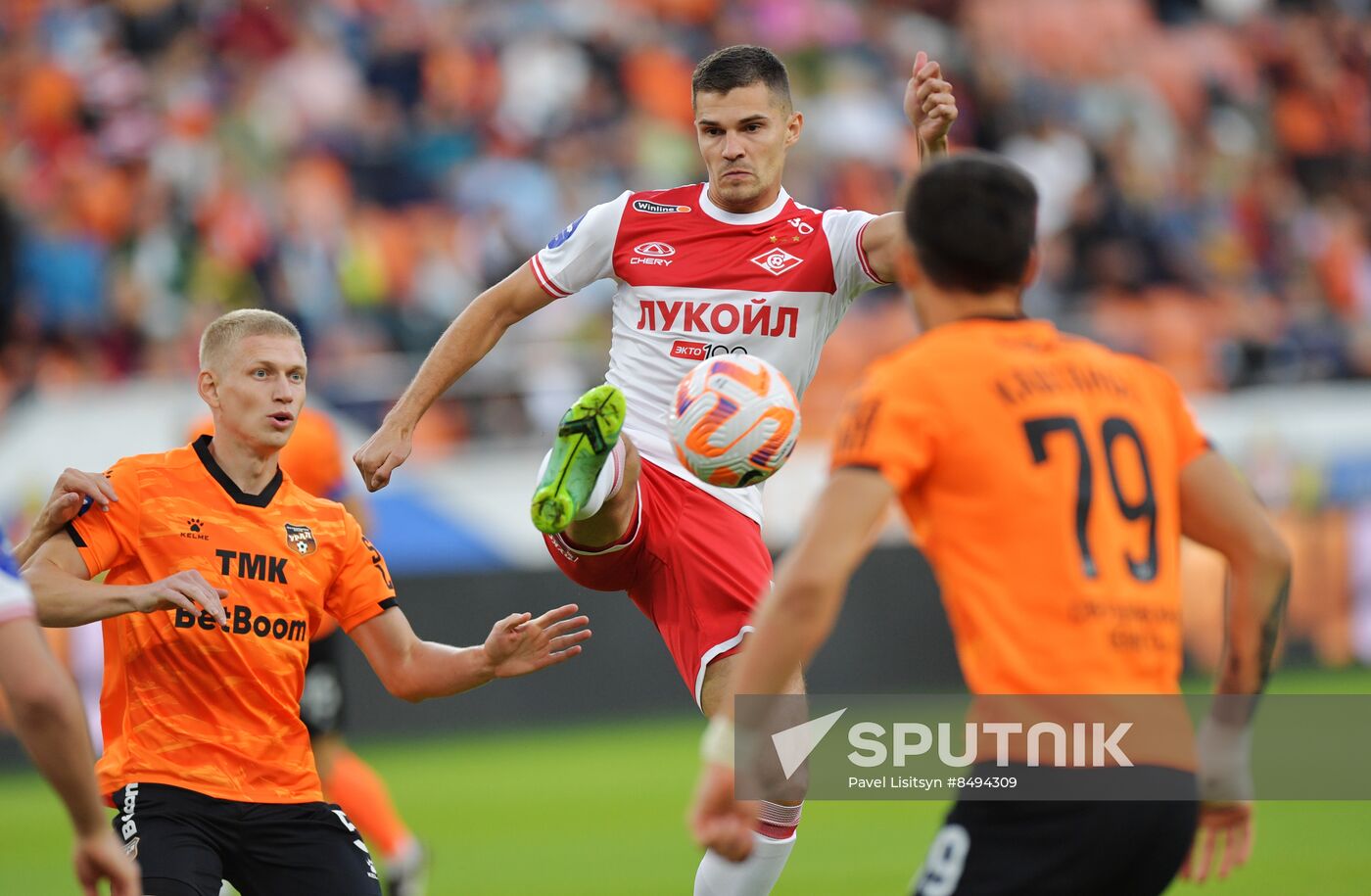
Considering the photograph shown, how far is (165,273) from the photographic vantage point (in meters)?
15.7

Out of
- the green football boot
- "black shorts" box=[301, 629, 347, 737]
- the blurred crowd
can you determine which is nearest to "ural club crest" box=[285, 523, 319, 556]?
the green football boot

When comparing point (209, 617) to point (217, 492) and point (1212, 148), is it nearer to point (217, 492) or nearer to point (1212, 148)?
point (217, 492)

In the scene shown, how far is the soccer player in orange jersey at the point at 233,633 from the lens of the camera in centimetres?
A: 534

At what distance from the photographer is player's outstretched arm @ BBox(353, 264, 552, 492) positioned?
253 inches

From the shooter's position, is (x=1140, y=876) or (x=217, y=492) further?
(x=217, y=492)

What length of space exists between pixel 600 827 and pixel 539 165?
7.84 metres

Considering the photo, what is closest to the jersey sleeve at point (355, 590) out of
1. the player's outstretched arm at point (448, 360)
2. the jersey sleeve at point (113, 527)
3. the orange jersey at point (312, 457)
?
the player's outstretched arm at point (448, 360)

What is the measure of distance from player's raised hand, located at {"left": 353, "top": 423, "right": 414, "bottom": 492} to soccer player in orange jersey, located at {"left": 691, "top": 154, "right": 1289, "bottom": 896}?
2.62 m

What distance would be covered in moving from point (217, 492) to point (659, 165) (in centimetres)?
1277

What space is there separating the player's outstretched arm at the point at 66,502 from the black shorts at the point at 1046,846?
2.85 meters

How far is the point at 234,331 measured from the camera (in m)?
5.93

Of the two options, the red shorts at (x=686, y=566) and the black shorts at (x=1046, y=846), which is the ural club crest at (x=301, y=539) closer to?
the red shorts at (x=686, y=566)

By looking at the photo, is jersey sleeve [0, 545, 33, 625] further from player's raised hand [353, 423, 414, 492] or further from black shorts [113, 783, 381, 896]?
player's raised hand [353, 423, 414, 492]

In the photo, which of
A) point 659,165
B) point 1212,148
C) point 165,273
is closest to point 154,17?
point 165,273
